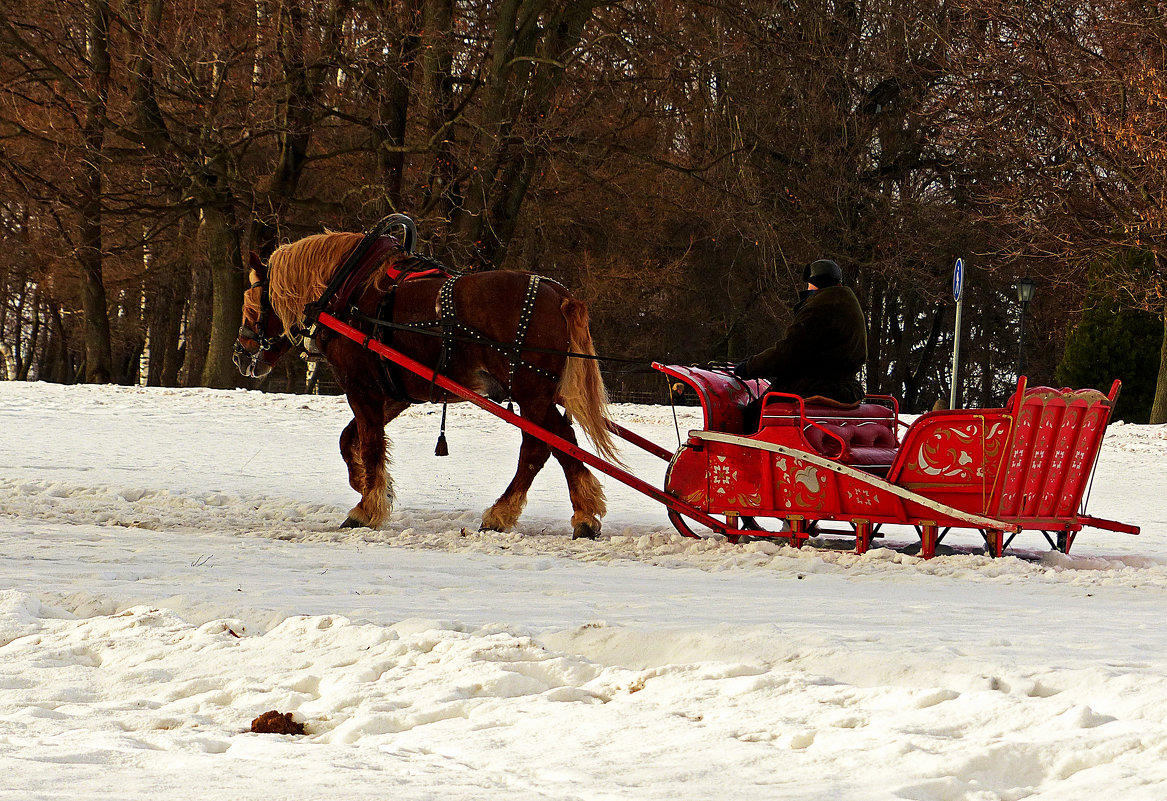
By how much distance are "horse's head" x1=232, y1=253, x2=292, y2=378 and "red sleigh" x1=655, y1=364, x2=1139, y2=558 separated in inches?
131

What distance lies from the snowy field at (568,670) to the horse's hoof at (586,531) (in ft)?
1.25

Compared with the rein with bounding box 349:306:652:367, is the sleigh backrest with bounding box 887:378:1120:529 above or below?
below

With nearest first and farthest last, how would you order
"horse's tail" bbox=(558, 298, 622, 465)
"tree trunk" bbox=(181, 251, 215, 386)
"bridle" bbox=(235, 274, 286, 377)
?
"horse's tail" bbox=(558, 298, 622, 465), "bridle" bbox=(235, 274, 286, 377), "tree trunk" bbox=(181, 251, 215, 386)

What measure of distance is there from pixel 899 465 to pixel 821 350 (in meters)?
0.93

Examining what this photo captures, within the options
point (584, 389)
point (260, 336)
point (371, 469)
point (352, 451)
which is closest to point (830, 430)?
point (584, 389)

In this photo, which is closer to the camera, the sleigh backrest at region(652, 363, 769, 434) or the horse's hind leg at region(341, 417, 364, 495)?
the sleigh backrest at region(652, 363, 769, 434)

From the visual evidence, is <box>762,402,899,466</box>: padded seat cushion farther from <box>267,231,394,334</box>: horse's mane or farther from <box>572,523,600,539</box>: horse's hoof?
<box>267,231,394,334</box>: horse's mane

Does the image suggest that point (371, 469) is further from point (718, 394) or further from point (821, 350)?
point (821, 350)

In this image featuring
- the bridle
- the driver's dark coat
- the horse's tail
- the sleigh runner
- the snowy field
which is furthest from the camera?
the bridle

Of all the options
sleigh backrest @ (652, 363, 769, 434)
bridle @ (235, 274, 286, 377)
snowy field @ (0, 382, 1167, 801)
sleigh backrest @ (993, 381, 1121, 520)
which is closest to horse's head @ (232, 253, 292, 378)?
bridle @ (235, 274, 286, 377)

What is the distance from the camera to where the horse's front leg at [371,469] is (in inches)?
332

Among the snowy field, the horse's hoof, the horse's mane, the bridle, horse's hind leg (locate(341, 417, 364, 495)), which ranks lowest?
the horse's hoof

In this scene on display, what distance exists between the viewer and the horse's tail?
801 centimetres

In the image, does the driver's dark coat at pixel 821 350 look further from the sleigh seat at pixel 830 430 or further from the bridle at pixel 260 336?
the bridle at pixel 260 336
